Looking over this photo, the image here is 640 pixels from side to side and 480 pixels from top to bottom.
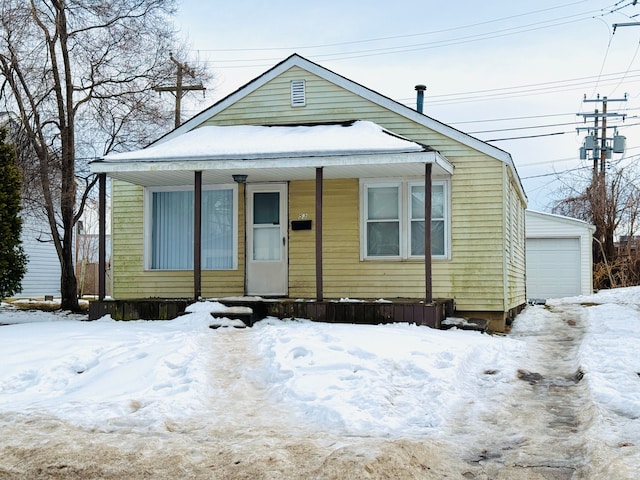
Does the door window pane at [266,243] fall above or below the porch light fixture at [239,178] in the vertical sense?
below

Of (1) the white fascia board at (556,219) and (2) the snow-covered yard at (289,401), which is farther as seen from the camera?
(1) the white fascia board at (556,219)

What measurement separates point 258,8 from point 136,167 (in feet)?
26.3

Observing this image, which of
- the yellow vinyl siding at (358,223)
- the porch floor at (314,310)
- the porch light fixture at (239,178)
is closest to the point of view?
the porch floor at (314,310)

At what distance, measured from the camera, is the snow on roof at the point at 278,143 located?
11.5 metres

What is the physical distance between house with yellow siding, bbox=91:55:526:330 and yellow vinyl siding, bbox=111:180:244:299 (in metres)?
0.02

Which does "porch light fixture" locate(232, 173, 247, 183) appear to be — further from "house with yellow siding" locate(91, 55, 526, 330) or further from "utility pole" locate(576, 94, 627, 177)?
"utility pole" locate(576, 94, 627, 177)

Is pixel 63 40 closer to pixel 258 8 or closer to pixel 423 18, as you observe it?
pixel 258 8

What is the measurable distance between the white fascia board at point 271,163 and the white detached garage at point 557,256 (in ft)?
44.5

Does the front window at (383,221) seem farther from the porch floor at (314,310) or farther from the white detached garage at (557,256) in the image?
the white detached garage at (557,256)

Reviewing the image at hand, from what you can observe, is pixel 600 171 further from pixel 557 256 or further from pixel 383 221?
pixel 383 221

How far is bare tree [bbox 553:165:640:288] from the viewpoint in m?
28.7

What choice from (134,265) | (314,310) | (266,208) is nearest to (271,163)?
(266,208)

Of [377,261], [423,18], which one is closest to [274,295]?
[377,261]

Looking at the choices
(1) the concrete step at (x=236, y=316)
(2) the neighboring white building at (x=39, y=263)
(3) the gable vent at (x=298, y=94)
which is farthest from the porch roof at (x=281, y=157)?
(2) the neighboring white building at (x=39, y=263)
